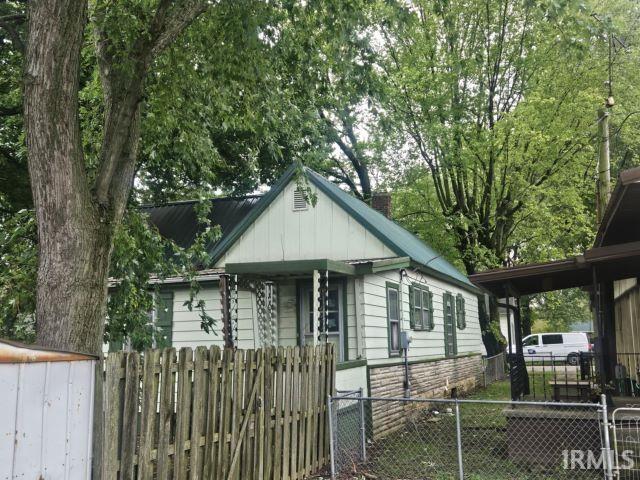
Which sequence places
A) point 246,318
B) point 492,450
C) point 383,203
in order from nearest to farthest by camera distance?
point 492,450
point 246,318
point 383,203

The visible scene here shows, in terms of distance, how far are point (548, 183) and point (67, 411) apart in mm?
20796

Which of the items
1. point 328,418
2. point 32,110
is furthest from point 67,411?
point 328,418

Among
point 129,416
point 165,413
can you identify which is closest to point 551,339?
point 165,413

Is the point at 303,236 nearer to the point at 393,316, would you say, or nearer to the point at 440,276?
the point at 393,316

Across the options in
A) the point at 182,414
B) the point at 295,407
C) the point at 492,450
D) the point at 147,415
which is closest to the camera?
the point at 147,415

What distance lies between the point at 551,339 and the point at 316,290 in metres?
29.1

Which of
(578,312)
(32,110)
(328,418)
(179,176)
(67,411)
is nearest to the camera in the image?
(67,411)

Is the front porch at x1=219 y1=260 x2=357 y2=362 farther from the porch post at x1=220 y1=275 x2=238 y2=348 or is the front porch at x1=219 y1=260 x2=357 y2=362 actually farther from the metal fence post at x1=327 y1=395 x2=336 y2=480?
the metal fence post at x1=327 y1=395 x2=336 y2=480

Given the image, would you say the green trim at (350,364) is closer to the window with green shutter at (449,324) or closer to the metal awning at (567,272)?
the metal awning at (567,272)

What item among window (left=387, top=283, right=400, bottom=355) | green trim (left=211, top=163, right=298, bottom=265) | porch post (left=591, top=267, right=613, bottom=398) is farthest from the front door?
porch post (left=591, top=267, right=613, bottom=398)

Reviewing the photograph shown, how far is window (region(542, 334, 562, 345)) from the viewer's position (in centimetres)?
3575

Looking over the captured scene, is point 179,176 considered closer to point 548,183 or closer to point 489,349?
point 548,183

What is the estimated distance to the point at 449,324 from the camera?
61.2 ft

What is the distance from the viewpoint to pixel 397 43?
23.9m
